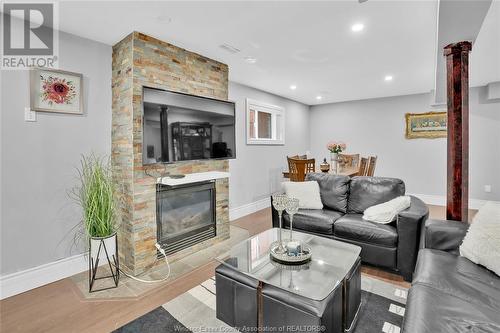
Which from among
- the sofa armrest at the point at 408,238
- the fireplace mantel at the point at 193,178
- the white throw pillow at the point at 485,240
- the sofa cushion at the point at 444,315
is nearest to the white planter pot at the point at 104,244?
the fireplace mantel at the point at 193,178

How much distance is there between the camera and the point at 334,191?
10.6ft

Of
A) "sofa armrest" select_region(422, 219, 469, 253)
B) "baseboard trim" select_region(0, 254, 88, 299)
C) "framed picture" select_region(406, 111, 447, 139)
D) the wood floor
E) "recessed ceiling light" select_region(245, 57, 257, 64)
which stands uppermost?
"recessed ceiling light" select_region(245, 57, 257, 64)

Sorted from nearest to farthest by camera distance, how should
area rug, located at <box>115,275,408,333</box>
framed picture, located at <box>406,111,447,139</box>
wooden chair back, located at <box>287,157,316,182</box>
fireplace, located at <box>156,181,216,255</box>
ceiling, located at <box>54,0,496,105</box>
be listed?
1. area rug, located at <box>115,275,408,333</box>
2. ceiling, located at <box>54,0,496,105</box>
3. fireplace, located at <box>156,181,216,255</box>
4. wooden chair back, located at <box>287,157,316,182</box>
5. framed picture, located at <box>406,111,447,139</box>

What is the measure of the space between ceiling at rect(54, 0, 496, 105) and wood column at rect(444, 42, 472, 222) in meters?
0.45

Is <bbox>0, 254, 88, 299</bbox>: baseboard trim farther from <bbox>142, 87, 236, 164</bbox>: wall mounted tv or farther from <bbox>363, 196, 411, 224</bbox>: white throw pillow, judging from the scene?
<bbox>363, 196, 411, 224</bbox>: white throw pillow

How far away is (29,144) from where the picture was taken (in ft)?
7.41

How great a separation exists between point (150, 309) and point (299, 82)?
3.96 meters

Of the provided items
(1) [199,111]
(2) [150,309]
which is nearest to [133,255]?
(2) [150,309]

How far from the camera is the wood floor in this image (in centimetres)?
183

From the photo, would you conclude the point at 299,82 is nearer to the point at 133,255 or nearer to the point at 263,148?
the point at 263,148

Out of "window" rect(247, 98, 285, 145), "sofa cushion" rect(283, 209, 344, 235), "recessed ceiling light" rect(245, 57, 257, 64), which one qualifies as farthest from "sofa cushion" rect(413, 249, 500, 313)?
"window" rect(247, 98, 285, 145)

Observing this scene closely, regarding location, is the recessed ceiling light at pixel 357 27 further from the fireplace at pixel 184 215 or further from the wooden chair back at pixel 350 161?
the wooden chair back at pixel 350 161

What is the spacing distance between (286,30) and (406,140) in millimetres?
4522

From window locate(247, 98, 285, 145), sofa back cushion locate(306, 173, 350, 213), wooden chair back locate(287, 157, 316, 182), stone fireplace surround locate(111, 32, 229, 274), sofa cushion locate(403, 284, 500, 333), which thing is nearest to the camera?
sofa cushion locate(403, 284, 500, 333)
